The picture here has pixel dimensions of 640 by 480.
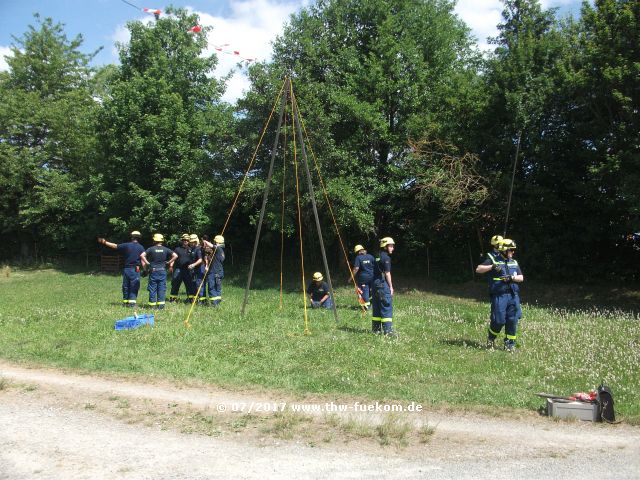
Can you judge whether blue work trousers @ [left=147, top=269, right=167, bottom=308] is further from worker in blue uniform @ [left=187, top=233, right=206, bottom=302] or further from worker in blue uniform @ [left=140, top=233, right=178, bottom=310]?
worker in blue uniform @ [left=187, top=233, right=206, bottom=302]

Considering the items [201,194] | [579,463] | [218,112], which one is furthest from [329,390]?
[218,112]

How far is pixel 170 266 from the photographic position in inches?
603

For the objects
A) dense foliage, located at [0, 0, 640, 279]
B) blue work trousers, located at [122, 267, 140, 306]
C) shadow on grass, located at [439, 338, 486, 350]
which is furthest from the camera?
dense foliage, located at [0, 0, 640, 279]

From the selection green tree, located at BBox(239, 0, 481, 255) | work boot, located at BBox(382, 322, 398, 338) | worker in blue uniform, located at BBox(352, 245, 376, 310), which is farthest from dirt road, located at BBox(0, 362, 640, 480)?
green tree, located at BBox(239, 0, 481, 255)

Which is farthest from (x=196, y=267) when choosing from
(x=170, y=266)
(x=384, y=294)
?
(x=384, y=294)

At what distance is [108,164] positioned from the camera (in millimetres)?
30141

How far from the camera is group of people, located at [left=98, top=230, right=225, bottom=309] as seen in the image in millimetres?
14164

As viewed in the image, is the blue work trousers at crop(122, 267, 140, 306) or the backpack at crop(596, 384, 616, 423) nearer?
the backpack at crop(596, 384, 616, 423)

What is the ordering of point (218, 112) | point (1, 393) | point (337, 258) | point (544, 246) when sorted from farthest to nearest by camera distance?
1. point (218, 112)
2. point (337, 258)
3. point (544, 246)
4. point (1, 393)

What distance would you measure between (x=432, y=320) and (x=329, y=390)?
6282 mm

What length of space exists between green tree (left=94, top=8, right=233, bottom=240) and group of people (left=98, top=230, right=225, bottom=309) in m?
10.8

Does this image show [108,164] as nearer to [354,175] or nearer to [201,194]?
[201,194]

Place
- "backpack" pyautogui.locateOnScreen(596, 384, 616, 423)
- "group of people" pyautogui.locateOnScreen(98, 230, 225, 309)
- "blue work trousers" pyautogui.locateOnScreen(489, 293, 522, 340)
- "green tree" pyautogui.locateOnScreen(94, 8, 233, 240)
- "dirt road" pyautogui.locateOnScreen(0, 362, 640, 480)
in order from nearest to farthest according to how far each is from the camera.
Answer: "dirt road" pyautogui.locateOnScreen(0, 362, 640, 480) < "backpack" pyautogui.locateOnScreen(596, 384, 616, 423) < "blue work trousers" pyautogui.locateOnScreen(489, 293, 522, 340) < "group of people" pyautogui.locateOnScreen(98, 230, 225, 309) < "green tree" pyautogui.locateOnScreen(94, 8, 233, 240)

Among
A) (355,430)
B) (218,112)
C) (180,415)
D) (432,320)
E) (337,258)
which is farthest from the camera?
(218,112)
